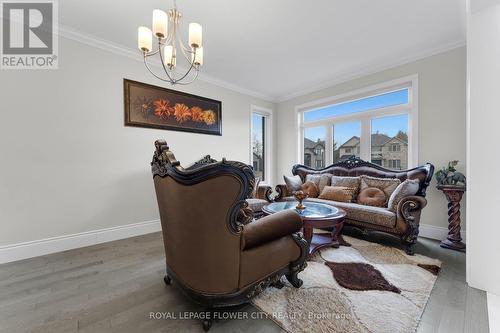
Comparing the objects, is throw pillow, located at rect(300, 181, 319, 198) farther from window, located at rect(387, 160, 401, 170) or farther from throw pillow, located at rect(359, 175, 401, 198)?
window, located at rect(387, 160, 401, 170)

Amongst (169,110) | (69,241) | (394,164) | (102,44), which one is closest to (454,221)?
(394,164)

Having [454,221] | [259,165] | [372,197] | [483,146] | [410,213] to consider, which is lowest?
[454,221]

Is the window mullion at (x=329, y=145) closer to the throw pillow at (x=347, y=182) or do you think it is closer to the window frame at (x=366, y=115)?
the window frame at (x=366, y=115)

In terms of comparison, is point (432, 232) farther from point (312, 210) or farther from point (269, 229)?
point (269, 229)

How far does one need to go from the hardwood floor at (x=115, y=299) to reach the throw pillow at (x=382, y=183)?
92 centimetres

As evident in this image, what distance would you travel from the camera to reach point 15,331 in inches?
51.0

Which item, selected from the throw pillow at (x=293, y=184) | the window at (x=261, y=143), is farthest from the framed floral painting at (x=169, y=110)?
the throw pillow at (x=293, y=184)

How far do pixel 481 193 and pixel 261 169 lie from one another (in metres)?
3.84

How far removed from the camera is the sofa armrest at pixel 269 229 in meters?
1.32

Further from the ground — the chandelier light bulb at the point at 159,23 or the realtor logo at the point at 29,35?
the realtor logo at the point at 29,35

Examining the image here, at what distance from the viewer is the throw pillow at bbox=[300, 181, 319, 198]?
11.9ft

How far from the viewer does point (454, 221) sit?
101 inches

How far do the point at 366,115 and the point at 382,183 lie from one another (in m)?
1.43

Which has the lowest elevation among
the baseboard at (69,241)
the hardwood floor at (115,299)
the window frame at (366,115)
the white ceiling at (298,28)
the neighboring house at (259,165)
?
the hardwood floor at (115,299)
